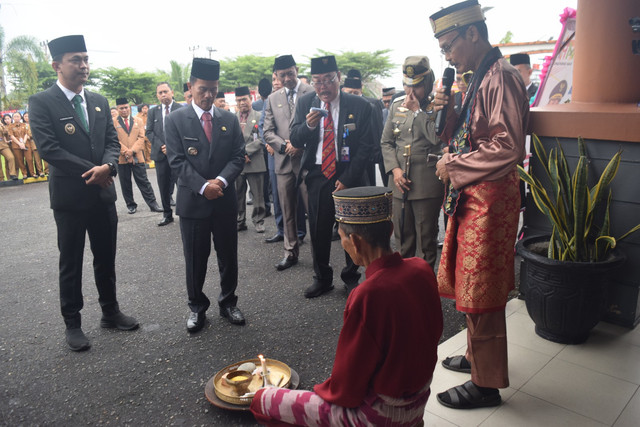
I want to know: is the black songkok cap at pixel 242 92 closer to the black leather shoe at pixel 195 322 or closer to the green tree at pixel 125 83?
the black leather shoe at pixel 195 322

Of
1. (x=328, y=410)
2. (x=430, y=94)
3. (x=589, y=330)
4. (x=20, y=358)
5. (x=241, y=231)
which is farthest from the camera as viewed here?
(x=241, y=231)

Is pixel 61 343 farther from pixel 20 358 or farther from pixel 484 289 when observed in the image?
pixel 484 289

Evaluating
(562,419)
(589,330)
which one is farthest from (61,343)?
(589,330)

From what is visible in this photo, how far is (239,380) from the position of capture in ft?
8.61

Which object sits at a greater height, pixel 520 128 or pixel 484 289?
pixel 520 128

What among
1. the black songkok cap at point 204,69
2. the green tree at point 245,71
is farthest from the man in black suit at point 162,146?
the green tree at point 245,71

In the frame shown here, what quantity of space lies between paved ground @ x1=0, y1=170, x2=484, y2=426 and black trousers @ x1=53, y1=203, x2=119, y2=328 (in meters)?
0.32

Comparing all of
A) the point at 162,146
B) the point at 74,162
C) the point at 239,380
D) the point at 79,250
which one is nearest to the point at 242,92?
the point at 162,146

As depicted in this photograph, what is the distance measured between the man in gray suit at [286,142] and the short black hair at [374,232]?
11.3 feet

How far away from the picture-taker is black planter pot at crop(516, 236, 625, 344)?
296 centimetres

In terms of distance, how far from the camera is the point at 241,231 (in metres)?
6.95

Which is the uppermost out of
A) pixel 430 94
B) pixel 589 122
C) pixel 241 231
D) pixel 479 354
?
pixel 430 94

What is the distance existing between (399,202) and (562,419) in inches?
81.7

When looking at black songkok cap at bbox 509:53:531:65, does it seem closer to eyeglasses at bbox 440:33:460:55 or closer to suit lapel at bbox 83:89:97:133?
eyeglasses at bbox 440:33:460:55
